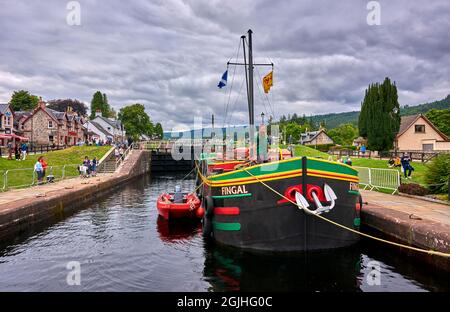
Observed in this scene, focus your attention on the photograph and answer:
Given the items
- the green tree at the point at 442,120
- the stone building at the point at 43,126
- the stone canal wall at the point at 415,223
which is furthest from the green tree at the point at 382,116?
the stone building at the point at 43,126

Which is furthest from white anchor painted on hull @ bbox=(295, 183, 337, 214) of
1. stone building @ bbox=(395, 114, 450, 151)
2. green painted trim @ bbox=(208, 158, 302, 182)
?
stone building @ bbox=(395, 114, 450, 151)

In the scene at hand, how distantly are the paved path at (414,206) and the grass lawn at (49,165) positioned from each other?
17.0 metres

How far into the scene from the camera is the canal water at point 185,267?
846 cm

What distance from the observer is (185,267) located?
387 inches

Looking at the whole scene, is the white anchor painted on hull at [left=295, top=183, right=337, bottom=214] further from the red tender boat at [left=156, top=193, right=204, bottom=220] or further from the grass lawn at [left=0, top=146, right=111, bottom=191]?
the grass lawn at [left=0, top=146, right=111, bottom=191]

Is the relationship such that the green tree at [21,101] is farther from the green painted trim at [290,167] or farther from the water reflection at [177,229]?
the green painted trim at [290,167]

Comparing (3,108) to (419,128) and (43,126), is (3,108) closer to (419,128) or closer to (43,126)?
(43,126)

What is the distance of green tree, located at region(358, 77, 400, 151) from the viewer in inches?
1674

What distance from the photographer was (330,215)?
400 inches

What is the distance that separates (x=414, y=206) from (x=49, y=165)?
30865 mm

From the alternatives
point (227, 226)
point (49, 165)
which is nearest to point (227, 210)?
point (227, 226)

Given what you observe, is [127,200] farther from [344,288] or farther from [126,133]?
[126,133]
